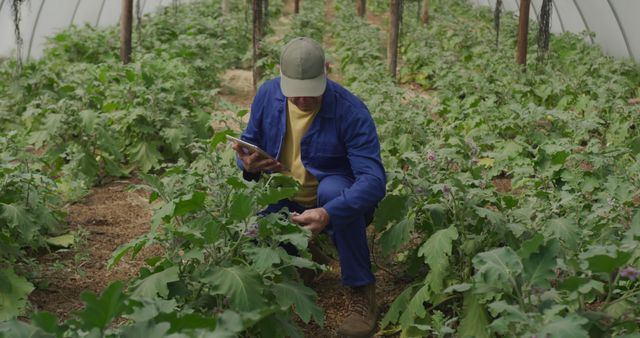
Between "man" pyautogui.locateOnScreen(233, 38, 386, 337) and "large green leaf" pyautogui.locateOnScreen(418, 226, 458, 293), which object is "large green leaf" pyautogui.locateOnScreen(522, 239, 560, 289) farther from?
"man" pyautogui.locateOnScreen(233, 38, 386, 337)

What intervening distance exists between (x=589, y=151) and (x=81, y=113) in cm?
432

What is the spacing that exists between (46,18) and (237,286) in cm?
1287

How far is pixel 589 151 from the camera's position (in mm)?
5297

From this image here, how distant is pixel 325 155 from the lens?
4477 millimetres

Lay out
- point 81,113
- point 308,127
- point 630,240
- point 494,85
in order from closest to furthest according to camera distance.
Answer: point 630,240 < point 308,127 < point 81,113 < point 494,85

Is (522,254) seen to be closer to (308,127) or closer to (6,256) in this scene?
(308,127)

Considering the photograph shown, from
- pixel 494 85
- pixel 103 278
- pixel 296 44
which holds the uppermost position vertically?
pixel 296 44

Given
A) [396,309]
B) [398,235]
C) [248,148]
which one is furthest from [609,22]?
[248,148]

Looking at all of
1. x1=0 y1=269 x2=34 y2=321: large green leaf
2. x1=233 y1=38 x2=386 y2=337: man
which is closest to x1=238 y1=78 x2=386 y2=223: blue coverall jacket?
x1=233 y1=38 x2=386 y2=337: man

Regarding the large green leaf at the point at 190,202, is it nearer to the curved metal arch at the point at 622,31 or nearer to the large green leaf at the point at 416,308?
the large green leaf at the point at 416,308

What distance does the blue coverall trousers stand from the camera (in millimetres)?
4332

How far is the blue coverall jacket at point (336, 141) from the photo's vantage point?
4207 millimetres

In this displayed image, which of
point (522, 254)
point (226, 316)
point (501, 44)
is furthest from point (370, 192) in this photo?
point (501, 44)

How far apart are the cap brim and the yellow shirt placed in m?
0.23
